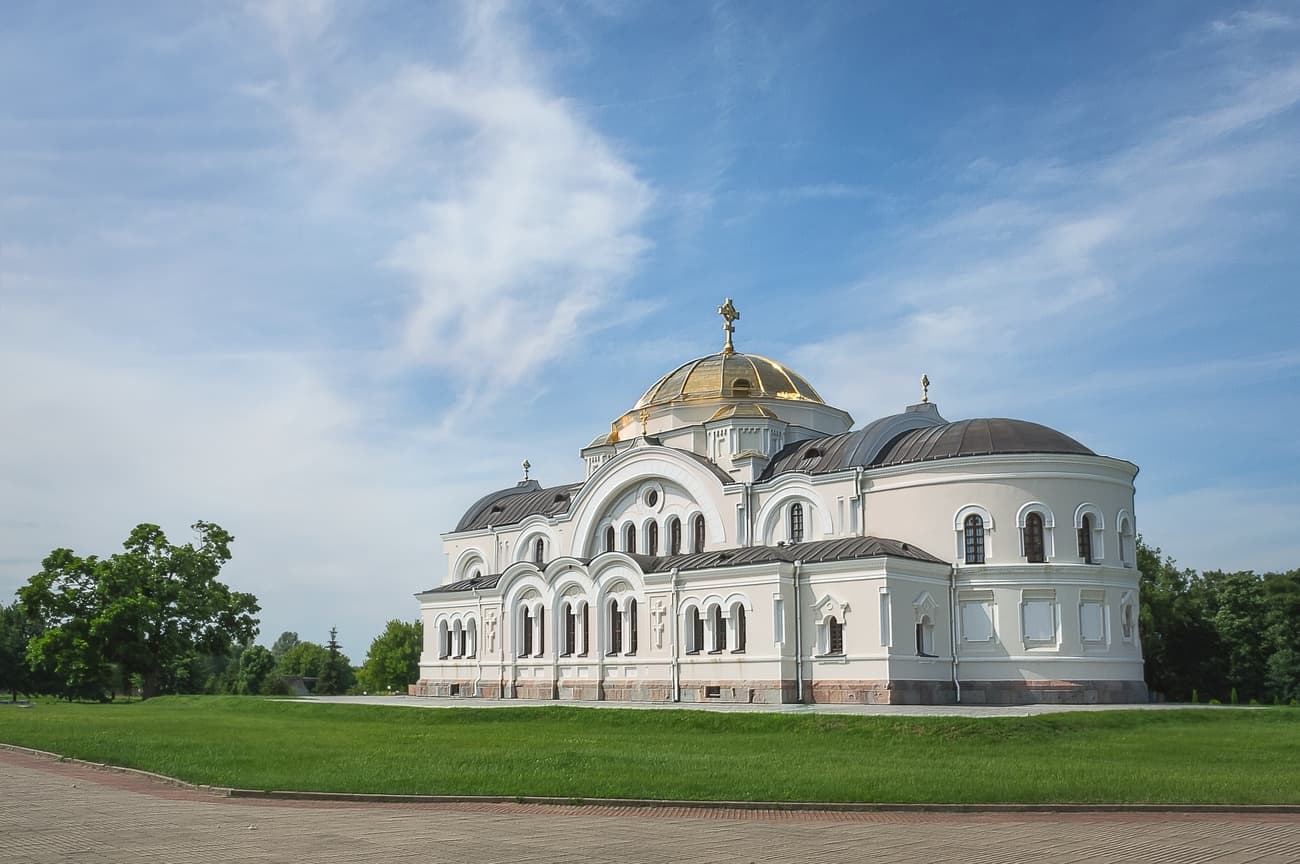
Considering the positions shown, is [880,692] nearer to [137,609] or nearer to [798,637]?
[798,637]

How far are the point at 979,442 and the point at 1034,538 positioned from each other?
374cm

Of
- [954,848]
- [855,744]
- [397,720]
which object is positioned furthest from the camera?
[397,720]

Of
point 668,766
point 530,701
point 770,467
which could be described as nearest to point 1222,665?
point 770,467

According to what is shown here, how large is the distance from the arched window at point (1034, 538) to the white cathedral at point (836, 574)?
0.05 metres

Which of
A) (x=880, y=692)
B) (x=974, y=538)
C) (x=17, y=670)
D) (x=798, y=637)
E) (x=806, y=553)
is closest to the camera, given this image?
(x=880, y=692)

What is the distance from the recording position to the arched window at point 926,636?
39.5 meters

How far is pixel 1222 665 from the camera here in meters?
51.5

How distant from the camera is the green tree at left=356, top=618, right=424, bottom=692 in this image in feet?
291

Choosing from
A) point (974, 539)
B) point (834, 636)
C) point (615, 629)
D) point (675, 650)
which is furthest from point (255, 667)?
point (974, 539)

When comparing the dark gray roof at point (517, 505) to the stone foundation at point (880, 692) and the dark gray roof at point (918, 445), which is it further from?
the stone foundation at point (880, 692)

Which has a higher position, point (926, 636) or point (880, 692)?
point (926, 636)

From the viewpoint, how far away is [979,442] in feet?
136

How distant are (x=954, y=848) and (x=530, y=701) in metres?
35.9

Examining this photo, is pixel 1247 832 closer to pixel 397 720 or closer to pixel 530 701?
pixel 397 720
